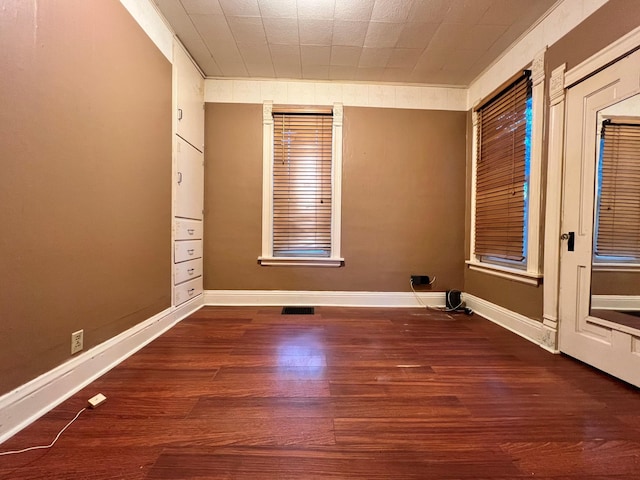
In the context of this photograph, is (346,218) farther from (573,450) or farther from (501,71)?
(573,450)

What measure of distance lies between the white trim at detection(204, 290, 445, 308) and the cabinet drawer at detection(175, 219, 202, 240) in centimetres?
Result: 70

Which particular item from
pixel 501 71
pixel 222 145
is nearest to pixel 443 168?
pixel 501 71

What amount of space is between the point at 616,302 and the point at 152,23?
3777 mm

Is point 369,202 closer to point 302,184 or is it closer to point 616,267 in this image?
point 302,184

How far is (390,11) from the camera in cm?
208

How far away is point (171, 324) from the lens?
2.43m

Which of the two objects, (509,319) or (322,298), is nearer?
(509,319)

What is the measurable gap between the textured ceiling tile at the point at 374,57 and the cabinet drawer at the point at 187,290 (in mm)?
2855

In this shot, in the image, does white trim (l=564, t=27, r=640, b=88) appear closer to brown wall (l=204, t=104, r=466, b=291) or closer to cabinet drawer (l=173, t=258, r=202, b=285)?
brown wall (l=204, t=104, r=466, b=291)

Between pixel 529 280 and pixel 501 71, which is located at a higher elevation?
pixel 501 71

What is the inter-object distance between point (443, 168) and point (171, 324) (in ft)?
10.9

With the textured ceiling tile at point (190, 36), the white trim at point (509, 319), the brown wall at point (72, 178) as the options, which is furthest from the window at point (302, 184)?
the white trim at point (509, 319)

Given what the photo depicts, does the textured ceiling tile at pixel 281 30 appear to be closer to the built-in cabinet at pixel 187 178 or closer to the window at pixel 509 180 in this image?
the built-in cabinet at pixel 187 178

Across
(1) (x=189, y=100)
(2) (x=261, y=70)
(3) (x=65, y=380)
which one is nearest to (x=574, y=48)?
(2) (x=261, y=70)
